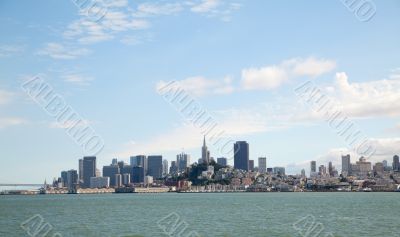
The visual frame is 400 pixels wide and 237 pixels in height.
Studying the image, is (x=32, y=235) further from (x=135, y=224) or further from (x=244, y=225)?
(x=244, y=225)

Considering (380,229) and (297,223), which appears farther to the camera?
(297,223)

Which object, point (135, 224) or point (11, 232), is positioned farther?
point (135, 224)

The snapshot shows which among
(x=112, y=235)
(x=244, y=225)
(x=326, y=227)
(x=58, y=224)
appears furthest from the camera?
(x=58, y=224)

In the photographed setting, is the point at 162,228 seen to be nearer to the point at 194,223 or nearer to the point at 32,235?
the point at 194,223

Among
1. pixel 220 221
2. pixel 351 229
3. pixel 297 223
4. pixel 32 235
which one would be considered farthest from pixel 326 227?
pixel 32 235

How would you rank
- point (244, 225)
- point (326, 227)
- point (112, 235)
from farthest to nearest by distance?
1. point (244, 225)
2. point (326, 227)
3. point (112, 235)

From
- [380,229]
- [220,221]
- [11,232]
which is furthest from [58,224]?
[380,229]

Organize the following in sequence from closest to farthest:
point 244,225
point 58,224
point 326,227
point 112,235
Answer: point 112,235 → point 326,227 → point 244,225 → point 58,224

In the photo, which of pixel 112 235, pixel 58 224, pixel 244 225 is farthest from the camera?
pixel 58 224
